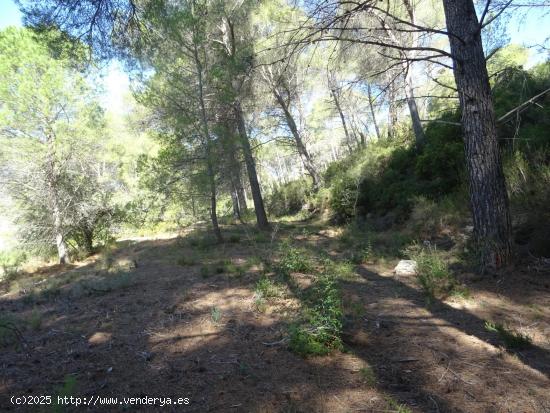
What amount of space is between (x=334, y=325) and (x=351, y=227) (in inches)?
259

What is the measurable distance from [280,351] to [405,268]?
3017mm

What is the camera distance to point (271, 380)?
2723 mm

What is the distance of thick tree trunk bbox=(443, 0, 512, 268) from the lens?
420 cm

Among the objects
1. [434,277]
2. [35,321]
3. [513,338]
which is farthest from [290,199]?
[513,338]

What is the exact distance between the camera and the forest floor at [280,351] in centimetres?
246

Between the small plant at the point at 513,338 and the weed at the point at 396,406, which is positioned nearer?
the weed at the point at 396,406

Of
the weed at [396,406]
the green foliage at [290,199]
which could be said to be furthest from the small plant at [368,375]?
the green foliage at [290,199]

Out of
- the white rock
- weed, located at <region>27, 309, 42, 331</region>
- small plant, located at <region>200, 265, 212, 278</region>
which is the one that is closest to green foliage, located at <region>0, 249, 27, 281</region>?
weed, located at <region>27, 309, 42, 331</region>

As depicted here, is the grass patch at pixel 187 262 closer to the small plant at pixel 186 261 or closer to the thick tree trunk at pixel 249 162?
the small plant at pixel 186 261

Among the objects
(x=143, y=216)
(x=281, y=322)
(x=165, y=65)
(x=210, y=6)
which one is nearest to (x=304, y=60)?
(x=210, y=6)

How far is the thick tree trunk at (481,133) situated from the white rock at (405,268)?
1160 millimetres

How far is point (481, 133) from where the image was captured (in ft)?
13.8

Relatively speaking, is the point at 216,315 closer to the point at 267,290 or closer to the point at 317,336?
the point at 267,290

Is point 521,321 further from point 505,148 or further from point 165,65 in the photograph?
point 165,65
